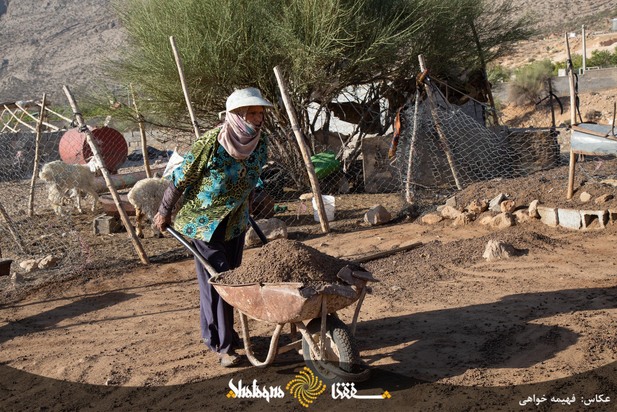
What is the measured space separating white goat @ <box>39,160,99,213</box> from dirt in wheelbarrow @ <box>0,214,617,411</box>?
409cm

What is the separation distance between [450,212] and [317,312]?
512 cm

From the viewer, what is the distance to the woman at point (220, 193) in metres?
4.70

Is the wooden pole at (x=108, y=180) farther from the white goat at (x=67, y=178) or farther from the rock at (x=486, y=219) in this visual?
the rock at (x=486, y=219)

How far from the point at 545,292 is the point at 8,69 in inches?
1990

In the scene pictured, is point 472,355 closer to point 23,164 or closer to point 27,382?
point 27,382

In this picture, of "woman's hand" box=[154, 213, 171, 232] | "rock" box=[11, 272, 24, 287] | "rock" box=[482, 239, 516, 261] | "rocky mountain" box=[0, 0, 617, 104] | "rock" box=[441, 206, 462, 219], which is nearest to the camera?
"woman's hand" box=[154, 213, 171, 232]

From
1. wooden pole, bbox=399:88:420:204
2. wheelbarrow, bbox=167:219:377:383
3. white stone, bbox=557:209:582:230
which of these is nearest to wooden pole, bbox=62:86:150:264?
wheelbarrow, bbox=167:219:377:383

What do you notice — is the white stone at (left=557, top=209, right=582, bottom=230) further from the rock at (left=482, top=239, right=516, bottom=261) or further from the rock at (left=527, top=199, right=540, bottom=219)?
the rock at (left=482, top=239, right=516, bottom=261)

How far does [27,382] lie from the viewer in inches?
198

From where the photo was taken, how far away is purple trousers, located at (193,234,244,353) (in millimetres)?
4883

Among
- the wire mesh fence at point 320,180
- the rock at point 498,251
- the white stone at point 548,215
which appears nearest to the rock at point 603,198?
the white stone at point 548,215

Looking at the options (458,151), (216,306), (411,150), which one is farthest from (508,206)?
(216,306)

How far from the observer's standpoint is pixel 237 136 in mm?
4699

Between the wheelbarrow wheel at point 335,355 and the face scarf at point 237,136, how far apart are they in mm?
1172
